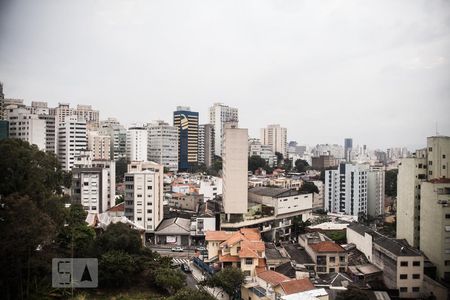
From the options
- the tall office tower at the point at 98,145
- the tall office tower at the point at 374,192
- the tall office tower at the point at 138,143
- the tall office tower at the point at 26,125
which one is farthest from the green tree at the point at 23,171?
the tall office tower at the point at 138,143

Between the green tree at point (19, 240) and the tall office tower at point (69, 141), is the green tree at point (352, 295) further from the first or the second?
the tall office tower at point (69, 141)

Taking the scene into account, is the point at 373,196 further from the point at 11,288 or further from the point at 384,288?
the point at 11,288

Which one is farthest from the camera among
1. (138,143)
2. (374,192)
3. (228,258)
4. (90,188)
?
(138,143)

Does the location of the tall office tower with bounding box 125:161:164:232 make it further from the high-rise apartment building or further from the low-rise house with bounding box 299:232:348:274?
the high-rise apartment building

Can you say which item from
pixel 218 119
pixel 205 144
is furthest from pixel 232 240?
pixel 218 119

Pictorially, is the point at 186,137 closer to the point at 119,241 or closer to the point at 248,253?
the point at 248,253

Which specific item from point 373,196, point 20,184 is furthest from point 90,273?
point 373,196

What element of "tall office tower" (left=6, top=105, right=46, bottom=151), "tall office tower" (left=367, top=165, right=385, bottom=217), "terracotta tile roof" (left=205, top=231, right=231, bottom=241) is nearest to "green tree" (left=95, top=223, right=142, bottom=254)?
"terracotta tile roof" (left=205, top=231, right=231, bottom=241)
